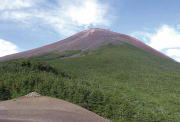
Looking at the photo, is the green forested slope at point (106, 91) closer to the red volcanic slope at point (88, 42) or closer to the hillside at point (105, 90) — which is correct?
the hillside at point (105, 90)

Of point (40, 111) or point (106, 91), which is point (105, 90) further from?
point (40, 111)

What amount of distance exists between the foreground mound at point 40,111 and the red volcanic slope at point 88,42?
58.4 m

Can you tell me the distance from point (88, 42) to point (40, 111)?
66918 millimetres

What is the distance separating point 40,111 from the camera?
12008 mm

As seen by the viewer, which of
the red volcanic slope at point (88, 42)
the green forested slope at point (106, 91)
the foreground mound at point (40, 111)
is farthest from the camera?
the red volcanic slope at point (88, 42)

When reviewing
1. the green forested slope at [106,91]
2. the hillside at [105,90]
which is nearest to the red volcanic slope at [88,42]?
the hillside at [105,90]

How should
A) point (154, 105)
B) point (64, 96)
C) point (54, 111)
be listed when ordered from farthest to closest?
point (154, 105)
point (64, 96)
point (54, 111)

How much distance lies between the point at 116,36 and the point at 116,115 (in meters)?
70.4

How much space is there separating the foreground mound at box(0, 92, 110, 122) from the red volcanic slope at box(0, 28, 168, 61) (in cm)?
5843

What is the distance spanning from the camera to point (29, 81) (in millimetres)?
19125

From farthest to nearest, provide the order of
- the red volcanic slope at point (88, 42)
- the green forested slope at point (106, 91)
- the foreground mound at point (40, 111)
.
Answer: the red volcanic slope at point (88, 42) < the green forested slope at point (106, 91) < the foreground mound at point (40, 111)

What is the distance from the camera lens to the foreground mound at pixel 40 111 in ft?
35.9

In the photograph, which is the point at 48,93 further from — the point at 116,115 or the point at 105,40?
the point at 105,40

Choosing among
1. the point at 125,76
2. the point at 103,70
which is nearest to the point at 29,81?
the point at 125,76
